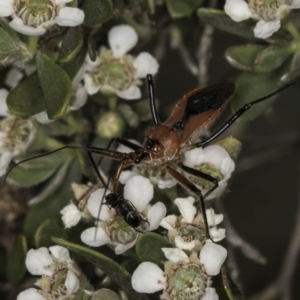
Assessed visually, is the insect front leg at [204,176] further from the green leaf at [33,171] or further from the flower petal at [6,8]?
the flower petal at [6,8]

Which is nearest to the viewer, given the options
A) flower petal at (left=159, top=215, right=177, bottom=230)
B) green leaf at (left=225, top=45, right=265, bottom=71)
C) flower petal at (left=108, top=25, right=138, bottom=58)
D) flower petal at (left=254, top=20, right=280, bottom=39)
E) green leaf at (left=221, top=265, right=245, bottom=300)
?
green leaf at (left=221, top=265, right=245, bottom=300)

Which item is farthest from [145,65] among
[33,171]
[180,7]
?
[33,171]

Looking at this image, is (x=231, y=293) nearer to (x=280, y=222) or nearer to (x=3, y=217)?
(x=3, y=217)

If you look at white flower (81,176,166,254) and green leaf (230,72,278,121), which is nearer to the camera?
white flower (81,176,166,254)

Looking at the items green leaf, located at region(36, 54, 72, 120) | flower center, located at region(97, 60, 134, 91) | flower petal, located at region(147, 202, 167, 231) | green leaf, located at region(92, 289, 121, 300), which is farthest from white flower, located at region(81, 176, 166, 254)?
flower center, located at region(97, 60, 134, 91)

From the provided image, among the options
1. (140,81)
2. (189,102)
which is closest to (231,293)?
(189,102)

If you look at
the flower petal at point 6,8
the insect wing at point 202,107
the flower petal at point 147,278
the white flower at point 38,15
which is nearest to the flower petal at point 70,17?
the white flower at point 38,15

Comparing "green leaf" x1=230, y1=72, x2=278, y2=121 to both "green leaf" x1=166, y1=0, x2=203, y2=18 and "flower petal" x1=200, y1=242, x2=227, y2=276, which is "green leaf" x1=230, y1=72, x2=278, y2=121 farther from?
"flower petal" x1=200, y1=242, x2=227, y2=276
